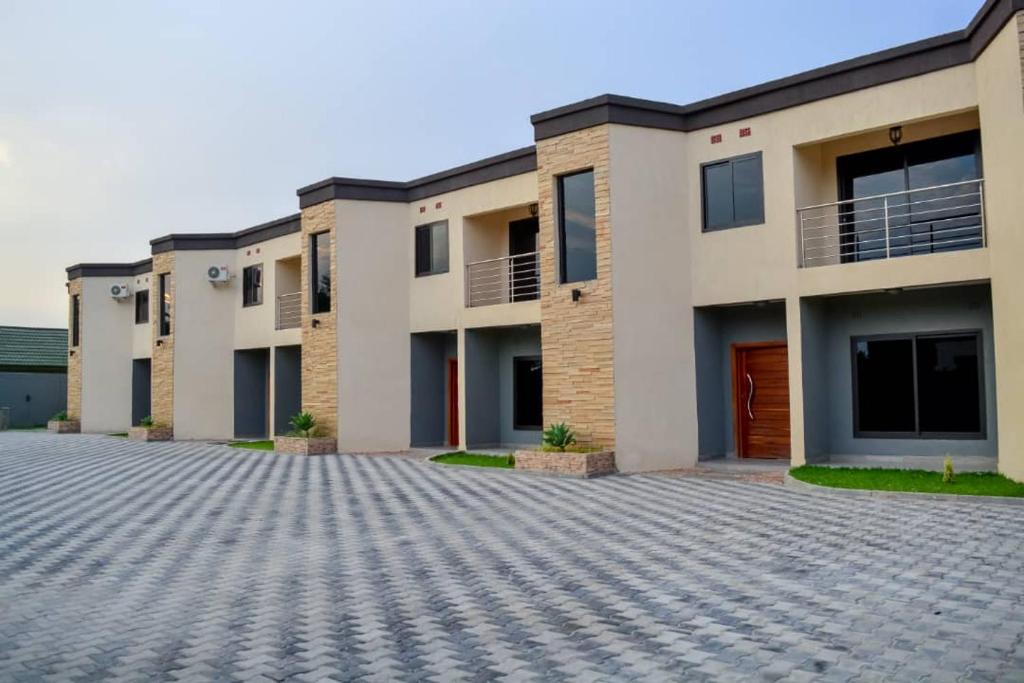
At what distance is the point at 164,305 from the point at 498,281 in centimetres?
1222

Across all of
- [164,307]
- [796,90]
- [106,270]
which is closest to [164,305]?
[164,307]

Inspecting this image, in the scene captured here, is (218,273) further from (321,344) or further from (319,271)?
(321,344)

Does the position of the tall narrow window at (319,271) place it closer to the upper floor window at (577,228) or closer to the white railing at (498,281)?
the white railing at (498,281)

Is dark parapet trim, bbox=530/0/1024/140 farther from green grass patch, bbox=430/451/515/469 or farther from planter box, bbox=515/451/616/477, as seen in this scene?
green grass patch, bbox=430/451/515/469

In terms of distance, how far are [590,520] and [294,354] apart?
15139 mm

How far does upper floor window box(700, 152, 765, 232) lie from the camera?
13742mm

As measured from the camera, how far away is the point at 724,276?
45.8 feet

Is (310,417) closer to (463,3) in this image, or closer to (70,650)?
(463,3)

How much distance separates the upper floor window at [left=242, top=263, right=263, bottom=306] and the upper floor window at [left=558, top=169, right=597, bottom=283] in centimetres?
1156

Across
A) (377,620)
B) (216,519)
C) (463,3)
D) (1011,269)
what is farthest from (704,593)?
(463,3)

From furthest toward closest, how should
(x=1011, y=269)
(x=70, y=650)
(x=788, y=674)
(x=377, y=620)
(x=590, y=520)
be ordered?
1. (x=1011, y=269)
2. (x=590, y=520)
3. (x=377, y=620)
4. (x=70, y=650)
5. (x=788, y=674)

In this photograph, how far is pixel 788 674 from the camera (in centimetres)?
445

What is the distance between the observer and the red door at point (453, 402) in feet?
63.1

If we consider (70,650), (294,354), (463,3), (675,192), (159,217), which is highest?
(463,3)
